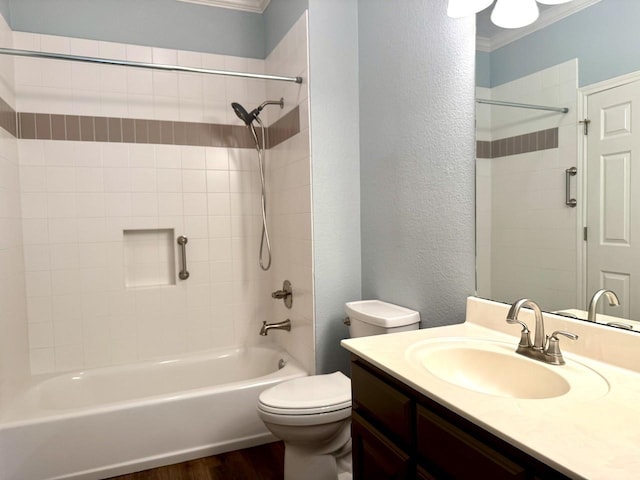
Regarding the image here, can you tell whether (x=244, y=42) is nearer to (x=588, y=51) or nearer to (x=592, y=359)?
(x=588, y=51)

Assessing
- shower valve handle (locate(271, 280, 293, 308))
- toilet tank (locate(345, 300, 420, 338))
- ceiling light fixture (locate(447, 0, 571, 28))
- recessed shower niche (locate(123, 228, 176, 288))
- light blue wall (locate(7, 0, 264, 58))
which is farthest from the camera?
recessed shower niche (locate(123, 228, 176, 288))

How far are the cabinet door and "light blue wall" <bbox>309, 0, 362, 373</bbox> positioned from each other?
1023mm

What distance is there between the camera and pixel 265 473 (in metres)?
2.09

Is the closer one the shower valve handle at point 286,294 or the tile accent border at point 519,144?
the tile accent border at point 519,144

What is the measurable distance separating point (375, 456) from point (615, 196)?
980 mm

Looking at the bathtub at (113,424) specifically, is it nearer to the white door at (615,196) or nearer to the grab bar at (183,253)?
the grab bar at (183,253)

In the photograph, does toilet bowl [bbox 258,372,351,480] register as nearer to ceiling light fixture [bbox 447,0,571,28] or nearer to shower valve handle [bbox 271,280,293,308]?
shower valve handle [bbox 271,280,293,308]

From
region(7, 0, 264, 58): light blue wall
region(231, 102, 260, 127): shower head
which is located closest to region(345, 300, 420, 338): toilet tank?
region(231, 102, 260, 127): shower head

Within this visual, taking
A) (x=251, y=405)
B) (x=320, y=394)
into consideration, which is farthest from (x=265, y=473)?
(x=320, y=394)

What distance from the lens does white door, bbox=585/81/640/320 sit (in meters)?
1.08

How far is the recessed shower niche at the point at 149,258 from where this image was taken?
280 cm

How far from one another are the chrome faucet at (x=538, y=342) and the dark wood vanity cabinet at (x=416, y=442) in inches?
14.9

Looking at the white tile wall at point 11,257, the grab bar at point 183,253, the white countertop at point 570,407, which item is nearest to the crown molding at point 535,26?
the white countertop at point 570,407

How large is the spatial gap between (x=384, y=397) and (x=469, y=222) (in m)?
0.81
